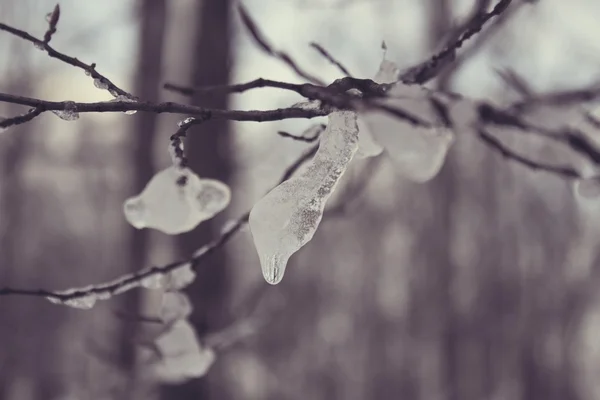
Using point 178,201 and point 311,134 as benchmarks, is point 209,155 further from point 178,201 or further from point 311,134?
point 311,134

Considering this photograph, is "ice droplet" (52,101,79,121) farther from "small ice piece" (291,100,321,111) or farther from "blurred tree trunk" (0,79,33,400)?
"blurred tree trunk" (0,79,33,400)

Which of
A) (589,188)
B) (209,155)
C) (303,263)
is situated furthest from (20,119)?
(303,263)

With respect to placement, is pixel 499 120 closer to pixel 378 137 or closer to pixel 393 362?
pixel 378 137

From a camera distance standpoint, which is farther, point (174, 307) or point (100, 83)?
point (174, 307)

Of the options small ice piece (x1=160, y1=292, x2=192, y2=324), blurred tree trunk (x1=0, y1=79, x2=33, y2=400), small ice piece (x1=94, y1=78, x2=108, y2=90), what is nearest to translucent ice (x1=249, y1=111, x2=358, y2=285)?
small ice piece (x1=94, y1=78, x2=108, y2=90)

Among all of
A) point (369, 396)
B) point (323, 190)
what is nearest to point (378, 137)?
point (323, 190)

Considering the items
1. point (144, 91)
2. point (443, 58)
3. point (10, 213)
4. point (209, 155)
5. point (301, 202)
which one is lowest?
point (301, 202)

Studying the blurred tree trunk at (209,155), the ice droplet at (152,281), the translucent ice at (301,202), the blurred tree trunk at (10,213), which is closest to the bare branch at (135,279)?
the ice droplet at (152,281)
